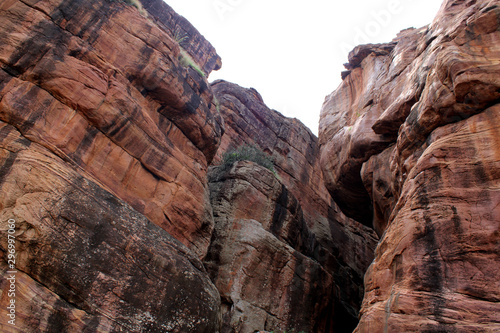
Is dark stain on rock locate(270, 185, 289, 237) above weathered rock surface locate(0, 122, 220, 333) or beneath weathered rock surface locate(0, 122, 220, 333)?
above

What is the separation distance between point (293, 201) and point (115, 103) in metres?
11.6

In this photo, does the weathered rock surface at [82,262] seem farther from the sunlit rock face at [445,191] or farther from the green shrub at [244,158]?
the green shrub at [244,158]

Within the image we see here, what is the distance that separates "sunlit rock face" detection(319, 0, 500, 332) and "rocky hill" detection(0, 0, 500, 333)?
0.05 metres

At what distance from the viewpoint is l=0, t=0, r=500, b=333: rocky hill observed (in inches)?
314

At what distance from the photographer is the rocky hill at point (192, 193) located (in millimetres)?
7969

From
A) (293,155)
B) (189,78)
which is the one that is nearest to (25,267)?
(189,78)

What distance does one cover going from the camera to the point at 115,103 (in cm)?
1180

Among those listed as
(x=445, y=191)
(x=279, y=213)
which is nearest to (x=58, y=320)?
(x=445, y=191)

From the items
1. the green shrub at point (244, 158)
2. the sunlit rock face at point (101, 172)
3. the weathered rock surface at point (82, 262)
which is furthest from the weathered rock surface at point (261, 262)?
the weathered rock surface at point (82, 262)

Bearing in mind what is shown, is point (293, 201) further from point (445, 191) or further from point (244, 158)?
point (445, 191)

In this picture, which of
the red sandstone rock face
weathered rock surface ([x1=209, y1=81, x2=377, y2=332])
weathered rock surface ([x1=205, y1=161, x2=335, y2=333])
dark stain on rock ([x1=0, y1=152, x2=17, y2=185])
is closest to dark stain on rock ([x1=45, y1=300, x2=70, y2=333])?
dark stain on rock ([x1=0, y1=152, x2=17, y2=185])

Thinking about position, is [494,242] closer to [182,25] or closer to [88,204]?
[88,204]

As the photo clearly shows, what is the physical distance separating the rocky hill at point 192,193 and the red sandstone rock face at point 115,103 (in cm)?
6

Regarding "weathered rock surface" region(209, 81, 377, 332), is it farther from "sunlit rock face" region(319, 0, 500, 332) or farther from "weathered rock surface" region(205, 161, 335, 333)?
"sunlit rock face" region(319, 0, 500, 332)
